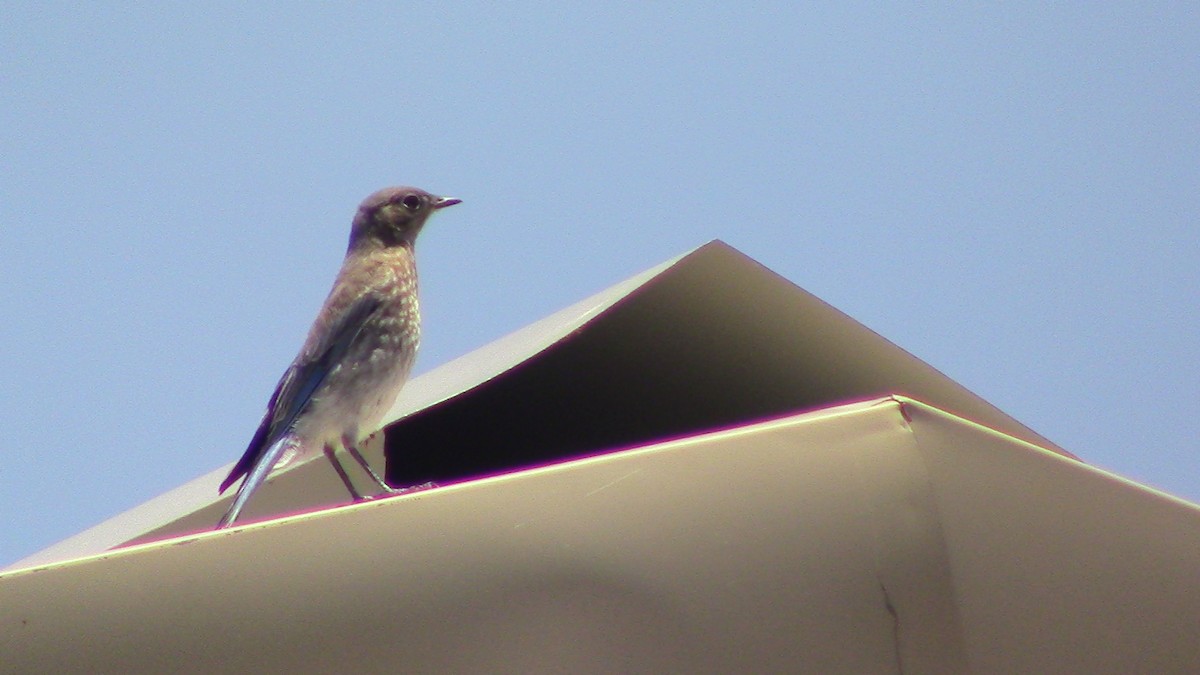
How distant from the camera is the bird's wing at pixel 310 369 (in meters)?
3.29

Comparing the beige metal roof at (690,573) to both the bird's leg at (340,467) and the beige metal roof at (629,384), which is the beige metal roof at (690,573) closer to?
the beige metal roof at (629,384)

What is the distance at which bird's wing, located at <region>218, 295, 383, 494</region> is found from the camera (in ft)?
10.8

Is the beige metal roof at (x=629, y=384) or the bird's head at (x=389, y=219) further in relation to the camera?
the bird's head at (x=389, y=219)

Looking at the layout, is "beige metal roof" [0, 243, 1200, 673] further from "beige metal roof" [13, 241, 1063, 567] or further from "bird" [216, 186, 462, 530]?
"bird" [216, 186, 462, 530]

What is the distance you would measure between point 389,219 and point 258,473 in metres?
1.07

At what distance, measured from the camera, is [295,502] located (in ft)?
10.2

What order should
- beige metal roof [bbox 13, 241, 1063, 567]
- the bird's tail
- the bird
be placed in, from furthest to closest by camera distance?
the bird < the bird's tail < beige metal roof [bbox 13, 241, 1063, 567]

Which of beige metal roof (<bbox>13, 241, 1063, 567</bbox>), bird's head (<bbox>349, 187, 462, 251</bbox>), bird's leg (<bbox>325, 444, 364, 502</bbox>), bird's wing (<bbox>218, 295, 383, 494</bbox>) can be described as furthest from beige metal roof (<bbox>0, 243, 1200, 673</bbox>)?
bird's head (<bbox>349, 187, 462, 251</bbox>)

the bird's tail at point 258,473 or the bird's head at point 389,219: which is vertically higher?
the bird's head at point 389,219

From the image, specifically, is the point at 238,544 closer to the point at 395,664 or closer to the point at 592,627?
the point at 395,664

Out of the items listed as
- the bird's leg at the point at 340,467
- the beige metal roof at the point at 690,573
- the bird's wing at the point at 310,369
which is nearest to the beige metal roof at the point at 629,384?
the bird's leg at the point at 340,467

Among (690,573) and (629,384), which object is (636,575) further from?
(629,384)

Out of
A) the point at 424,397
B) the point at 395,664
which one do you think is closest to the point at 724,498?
the point at 395,664

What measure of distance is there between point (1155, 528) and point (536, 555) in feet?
2.68
